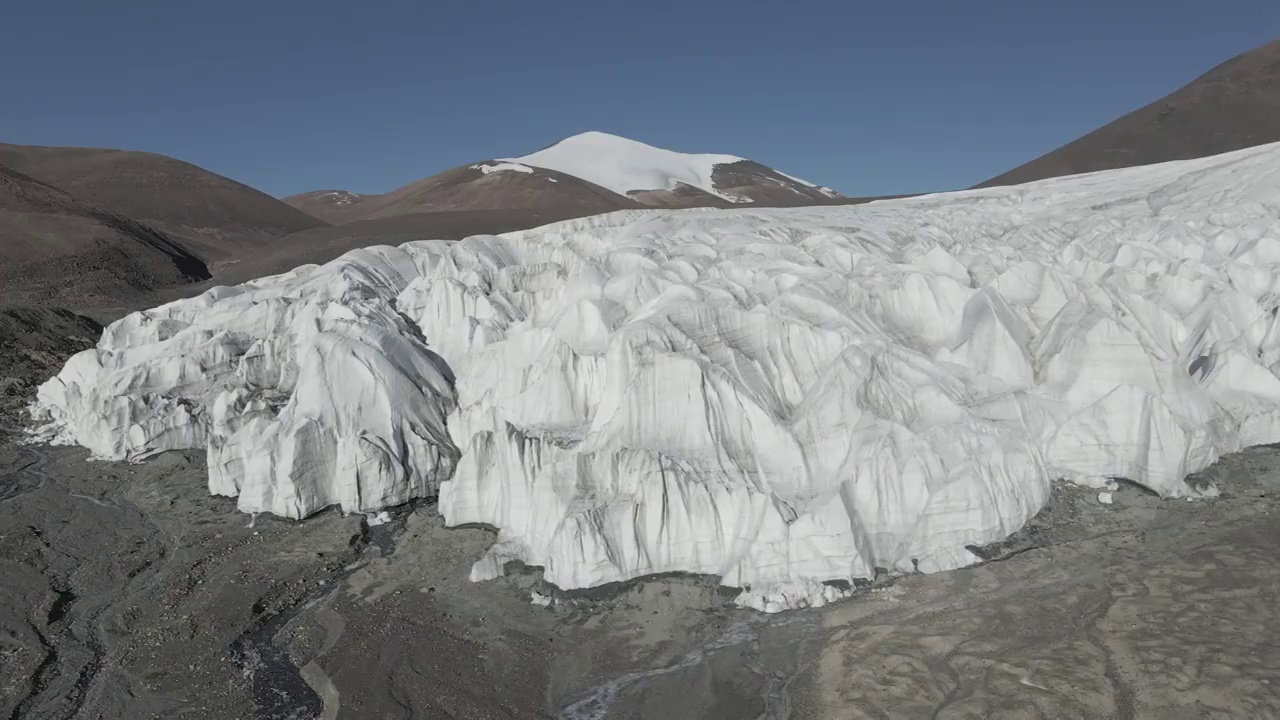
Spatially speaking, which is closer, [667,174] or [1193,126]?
[1193,126]

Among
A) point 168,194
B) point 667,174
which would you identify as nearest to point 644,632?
point 168,194

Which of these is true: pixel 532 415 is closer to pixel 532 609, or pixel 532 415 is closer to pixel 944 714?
pixel 532 609

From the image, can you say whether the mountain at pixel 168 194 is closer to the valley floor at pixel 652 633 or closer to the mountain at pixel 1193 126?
the valley floor at pixel 652 633

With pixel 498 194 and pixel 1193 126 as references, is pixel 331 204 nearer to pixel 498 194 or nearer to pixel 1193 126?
pixel 498 194

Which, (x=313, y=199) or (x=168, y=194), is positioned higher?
(x=313, y=199)

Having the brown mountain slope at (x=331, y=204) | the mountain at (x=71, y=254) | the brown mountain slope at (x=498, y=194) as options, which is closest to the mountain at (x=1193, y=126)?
the brown mountain slope at (x=498, y=194)

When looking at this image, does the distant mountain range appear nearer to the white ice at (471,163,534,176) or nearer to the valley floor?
the white ice at (471,163,534,176)
